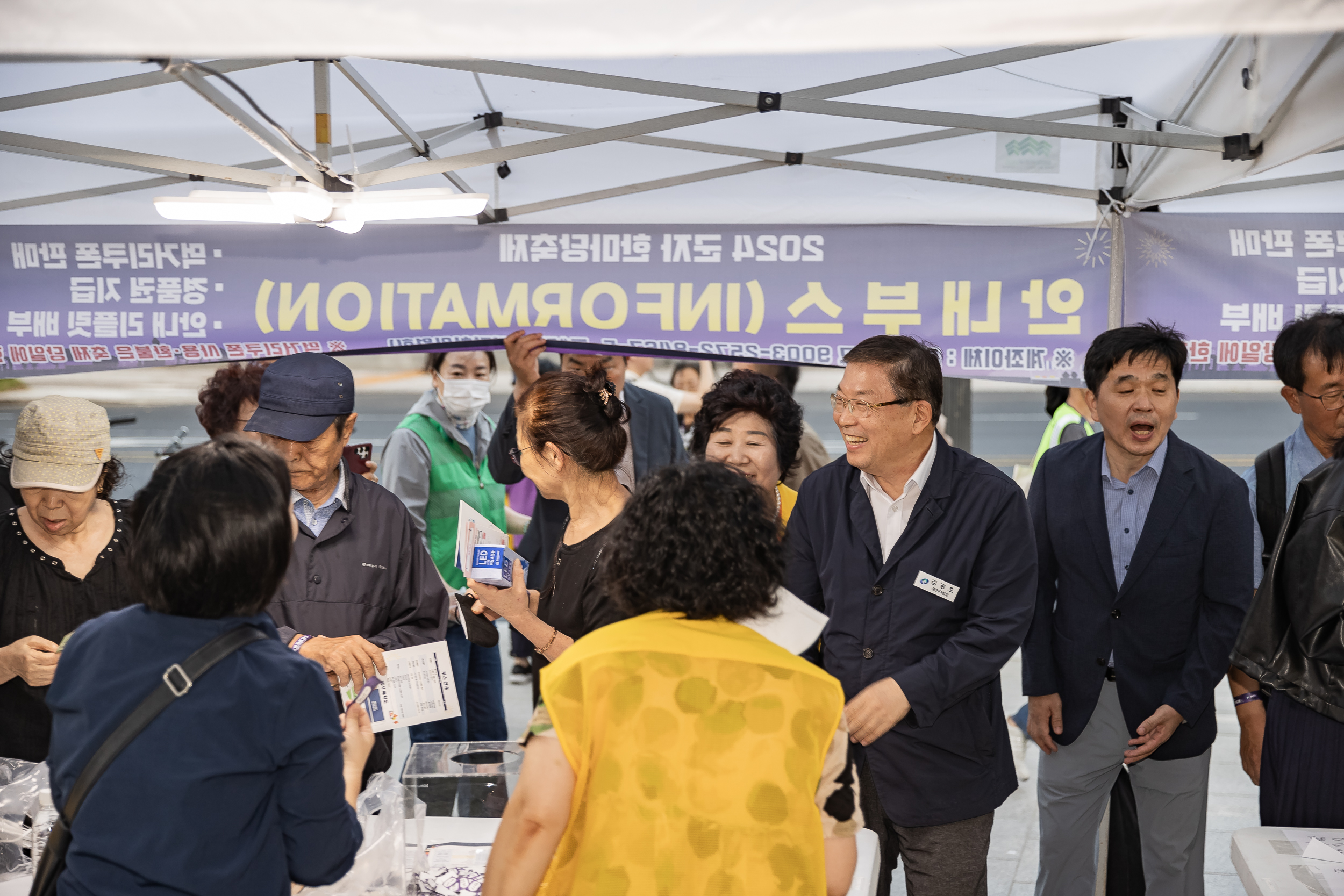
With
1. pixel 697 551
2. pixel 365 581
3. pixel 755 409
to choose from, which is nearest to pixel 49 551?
pixel 365 581

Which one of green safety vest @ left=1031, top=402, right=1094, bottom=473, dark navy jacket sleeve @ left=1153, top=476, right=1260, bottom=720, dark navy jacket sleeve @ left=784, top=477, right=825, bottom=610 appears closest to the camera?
dark navy jacket sleeve @ left=784, top=477, right=825, bottom=610

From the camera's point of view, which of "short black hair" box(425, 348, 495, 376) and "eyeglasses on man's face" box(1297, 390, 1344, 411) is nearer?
"eyeglasses on man's face" box(1297, 390, 1344, 411)

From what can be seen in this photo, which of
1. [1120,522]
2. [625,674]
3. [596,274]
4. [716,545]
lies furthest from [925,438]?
[596,274]

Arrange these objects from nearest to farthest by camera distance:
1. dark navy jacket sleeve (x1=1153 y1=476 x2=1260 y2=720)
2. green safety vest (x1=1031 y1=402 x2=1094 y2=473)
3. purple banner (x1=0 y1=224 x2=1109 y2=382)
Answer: dark navy jacket sleeve (x1=1153 y1=476 x2=1260 y2=720)
purple banner (x1=0 y1=224 x2=1109 y2=382)
green safety vest (x1=1031 y1=402 x2=1094 y2=473)

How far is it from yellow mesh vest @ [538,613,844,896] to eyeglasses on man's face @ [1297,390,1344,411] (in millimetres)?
2120

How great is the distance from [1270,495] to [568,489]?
212 centimetres

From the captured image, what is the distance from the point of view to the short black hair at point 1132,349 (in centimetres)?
279

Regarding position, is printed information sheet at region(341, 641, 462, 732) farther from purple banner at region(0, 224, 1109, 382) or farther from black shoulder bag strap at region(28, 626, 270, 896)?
purple banner at region(0, 224, 1109, 382)

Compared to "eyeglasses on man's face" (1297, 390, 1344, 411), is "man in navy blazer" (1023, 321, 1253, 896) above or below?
below

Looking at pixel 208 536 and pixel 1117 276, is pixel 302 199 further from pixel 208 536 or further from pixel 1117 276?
A: pixel 1117 276

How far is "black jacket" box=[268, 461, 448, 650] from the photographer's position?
245cm

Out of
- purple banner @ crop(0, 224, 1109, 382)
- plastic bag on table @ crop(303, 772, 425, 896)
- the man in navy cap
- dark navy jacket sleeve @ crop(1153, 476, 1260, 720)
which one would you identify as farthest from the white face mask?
dark navy jacket sleeve @ crop(1153, 476, 1260, 720)

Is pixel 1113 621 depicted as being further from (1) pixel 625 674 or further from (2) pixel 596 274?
(2) pixel 596 274

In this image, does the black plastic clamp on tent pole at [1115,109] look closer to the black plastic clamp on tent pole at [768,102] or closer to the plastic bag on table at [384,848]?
the black plastic clamp on tent pole at [768,102]
